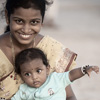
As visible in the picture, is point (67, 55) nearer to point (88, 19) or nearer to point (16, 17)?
point (16, 17)

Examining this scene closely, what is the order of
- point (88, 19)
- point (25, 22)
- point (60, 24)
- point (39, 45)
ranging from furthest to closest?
point (88, 19) < point (60, 24) < point (39, 45) < point (25, 22)

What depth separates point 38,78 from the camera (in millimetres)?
3613

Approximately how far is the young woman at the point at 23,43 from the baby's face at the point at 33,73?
0.42 ft

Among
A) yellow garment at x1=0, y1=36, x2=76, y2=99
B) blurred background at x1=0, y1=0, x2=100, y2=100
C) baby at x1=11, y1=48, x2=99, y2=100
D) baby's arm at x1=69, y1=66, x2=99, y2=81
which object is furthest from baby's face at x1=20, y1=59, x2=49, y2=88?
blurred background at x1=0, y1=0, x2=100, y2=100

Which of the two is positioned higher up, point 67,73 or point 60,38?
point 67,73

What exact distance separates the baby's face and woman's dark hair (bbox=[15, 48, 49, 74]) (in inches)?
1.4

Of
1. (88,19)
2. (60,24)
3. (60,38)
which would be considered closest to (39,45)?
(60,38)

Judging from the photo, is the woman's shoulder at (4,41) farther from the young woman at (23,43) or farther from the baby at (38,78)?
the baby at (38,78)

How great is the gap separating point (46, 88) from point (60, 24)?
12.5 meters

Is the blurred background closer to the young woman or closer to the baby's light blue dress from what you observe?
→ the young woman

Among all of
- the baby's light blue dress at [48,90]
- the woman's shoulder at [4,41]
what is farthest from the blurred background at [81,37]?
the baby's light blue dress at [48,90]

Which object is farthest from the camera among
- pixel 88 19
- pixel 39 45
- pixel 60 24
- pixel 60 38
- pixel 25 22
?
pixel 88 19

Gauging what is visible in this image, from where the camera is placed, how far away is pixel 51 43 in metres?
3.91

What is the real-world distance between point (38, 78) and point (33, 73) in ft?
0.20
